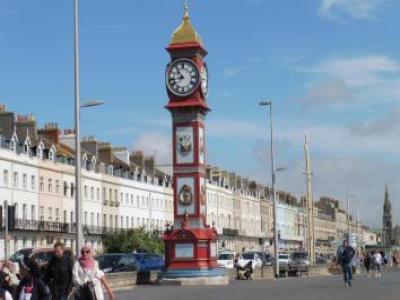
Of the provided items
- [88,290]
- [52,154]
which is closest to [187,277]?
[88,290]

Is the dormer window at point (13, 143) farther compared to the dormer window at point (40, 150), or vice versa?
the dormer window at point (40, 150)

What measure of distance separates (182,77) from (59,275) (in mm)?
25317

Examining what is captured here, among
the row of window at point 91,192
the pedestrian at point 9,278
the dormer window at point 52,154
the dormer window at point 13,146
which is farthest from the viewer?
the dormer window at point 52,154

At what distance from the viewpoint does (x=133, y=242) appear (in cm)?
9731

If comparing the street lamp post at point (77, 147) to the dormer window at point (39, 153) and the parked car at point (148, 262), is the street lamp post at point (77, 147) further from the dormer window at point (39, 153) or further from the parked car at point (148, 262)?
the dormer window at point (39, 153)

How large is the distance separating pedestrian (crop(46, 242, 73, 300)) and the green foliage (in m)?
74.9

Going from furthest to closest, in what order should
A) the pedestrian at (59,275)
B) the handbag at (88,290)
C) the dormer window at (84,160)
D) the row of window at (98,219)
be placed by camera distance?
the dormer window at (84,160)
the row of window at (98,219)
the pedestrian at (59,275)
the handbag at (88,290)

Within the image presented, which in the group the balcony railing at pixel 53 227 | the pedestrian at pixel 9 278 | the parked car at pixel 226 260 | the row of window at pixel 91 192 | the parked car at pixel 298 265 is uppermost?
the row of window at pixel 91 192

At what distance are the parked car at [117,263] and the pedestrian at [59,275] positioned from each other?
26.7 metres

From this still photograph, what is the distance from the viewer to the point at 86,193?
10219 cm

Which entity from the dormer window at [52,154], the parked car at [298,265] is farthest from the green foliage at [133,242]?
the parked car at [298,265]

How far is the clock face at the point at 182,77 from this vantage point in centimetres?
4462

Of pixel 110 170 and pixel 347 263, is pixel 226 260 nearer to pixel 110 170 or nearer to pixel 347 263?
pixel 347 263

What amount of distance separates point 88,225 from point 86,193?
11.9ft
